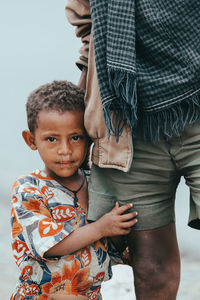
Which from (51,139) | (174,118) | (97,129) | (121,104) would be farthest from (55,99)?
(174,118)

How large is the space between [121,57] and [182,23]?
8.3 inches

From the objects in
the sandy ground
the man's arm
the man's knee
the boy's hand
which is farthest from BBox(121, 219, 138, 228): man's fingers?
the sandy ground

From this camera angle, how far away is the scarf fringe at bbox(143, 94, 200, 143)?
1476 mm

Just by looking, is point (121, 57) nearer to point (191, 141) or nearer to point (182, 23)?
point (182, 23)

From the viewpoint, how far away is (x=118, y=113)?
4.98ft

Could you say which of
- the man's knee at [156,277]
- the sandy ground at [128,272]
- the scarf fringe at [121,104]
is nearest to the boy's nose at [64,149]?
the scarf fringe at [121,104]

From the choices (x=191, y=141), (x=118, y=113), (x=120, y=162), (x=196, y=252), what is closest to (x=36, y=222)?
(x=120, y=162)

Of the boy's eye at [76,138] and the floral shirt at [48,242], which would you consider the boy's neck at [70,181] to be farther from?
the boy's eye at [76,138]

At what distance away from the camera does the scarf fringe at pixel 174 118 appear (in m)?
1.48

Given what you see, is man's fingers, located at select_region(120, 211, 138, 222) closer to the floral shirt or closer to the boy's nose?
the floral shirt

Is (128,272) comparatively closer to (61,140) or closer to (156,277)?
(156,277)

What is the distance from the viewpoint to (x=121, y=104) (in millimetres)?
1460

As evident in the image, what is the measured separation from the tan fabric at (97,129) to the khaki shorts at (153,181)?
78 millimetres

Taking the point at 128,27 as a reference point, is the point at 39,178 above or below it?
below
